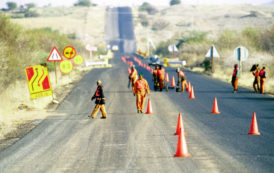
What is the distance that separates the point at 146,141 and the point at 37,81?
362 inches

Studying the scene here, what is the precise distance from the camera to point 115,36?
125m

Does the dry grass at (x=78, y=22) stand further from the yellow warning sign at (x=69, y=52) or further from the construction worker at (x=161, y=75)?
the construction worker at (x=161, y=75)

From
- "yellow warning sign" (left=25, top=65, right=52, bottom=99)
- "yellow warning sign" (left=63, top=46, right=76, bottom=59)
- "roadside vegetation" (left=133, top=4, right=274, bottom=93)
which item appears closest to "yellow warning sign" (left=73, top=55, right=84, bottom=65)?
"yellow warning sign" (left=63, top=46, right=76, bottom=59)

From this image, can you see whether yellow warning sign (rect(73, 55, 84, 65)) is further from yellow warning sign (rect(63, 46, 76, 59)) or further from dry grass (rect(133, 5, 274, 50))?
dry grass (rect(133, 5, 274, 50))

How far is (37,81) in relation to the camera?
19625mm

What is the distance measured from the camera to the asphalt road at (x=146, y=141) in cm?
934

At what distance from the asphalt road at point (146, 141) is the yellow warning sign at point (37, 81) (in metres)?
1.23

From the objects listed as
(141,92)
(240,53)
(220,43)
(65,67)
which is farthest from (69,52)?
(220,43)

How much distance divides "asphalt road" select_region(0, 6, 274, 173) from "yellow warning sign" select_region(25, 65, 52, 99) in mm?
1225

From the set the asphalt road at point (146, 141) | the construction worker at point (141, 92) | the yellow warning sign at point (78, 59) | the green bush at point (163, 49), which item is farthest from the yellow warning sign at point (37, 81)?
the green bush at point (163, 49)

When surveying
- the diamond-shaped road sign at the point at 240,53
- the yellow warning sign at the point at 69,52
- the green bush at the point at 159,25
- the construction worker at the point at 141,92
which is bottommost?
the construction worker at the point at 141,92

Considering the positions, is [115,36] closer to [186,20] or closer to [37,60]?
[186,20]

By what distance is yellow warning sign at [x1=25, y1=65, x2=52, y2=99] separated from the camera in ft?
63.3

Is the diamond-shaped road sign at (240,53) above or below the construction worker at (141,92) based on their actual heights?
above
